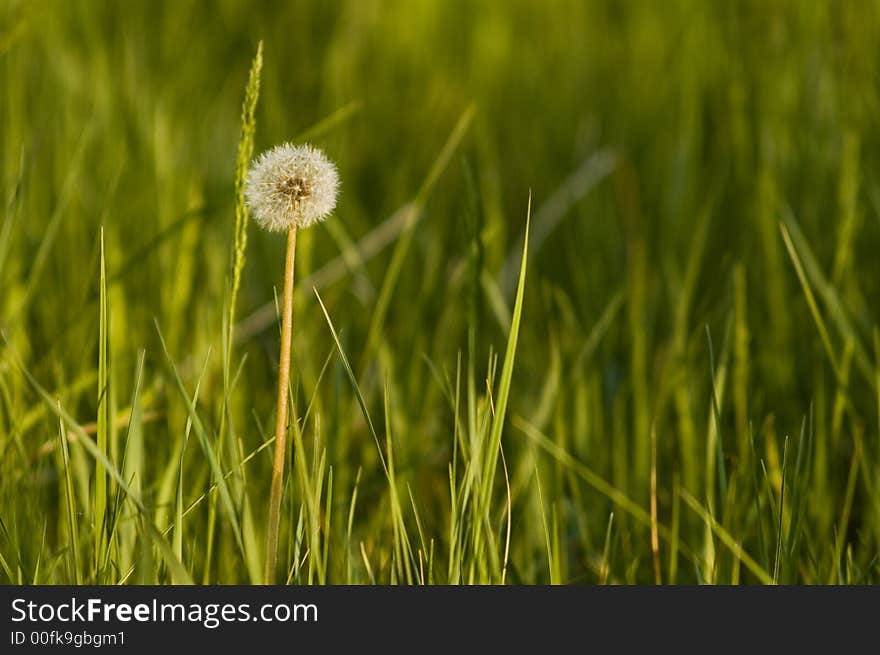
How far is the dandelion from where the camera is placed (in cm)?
94

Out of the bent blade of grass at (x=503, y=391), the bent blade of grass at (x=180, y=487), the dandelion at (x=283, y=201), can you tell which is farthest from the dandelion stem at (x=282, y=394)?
the bent blade of grass at (x=503, y=391)

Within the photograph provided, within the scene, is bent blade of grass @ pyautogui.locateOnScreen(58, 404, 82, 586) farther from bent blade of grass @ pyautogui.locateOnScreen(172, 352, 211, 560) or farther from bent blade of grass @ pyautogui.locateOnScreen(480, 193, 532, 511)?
bent blade of grass @ pyautogui.locateOnScreen(480, 193, 532, 511)

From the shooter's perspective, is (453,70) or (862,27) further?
(453,70)

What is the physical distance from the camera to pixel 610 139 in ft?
8.74

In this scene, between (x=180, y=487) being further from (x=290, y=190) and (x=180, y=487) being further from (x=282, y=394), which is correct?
(x=290, y=190)

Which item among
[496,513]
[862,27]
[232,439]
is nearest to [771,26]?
[862,27]

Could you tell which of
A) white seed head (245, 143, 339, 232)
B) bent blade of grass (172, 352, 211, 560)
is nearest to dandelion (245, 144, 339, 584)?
white seed head (245, 143, 339, 232)

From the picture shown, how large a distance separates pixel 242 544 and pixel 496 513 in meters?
0.56

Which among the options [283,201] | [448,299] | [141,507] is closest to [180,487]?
[141,507]

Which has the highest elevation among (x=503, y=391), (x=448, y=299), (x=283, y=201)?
(x=448, y=299)

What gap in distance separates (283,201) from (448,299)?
98cm

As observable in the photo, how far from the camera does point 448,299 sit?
6.30 ft

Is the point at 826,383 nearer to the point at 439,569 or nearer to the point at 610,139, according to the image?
the point at 439,569

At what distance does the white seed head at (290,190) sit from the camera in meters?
0.96
